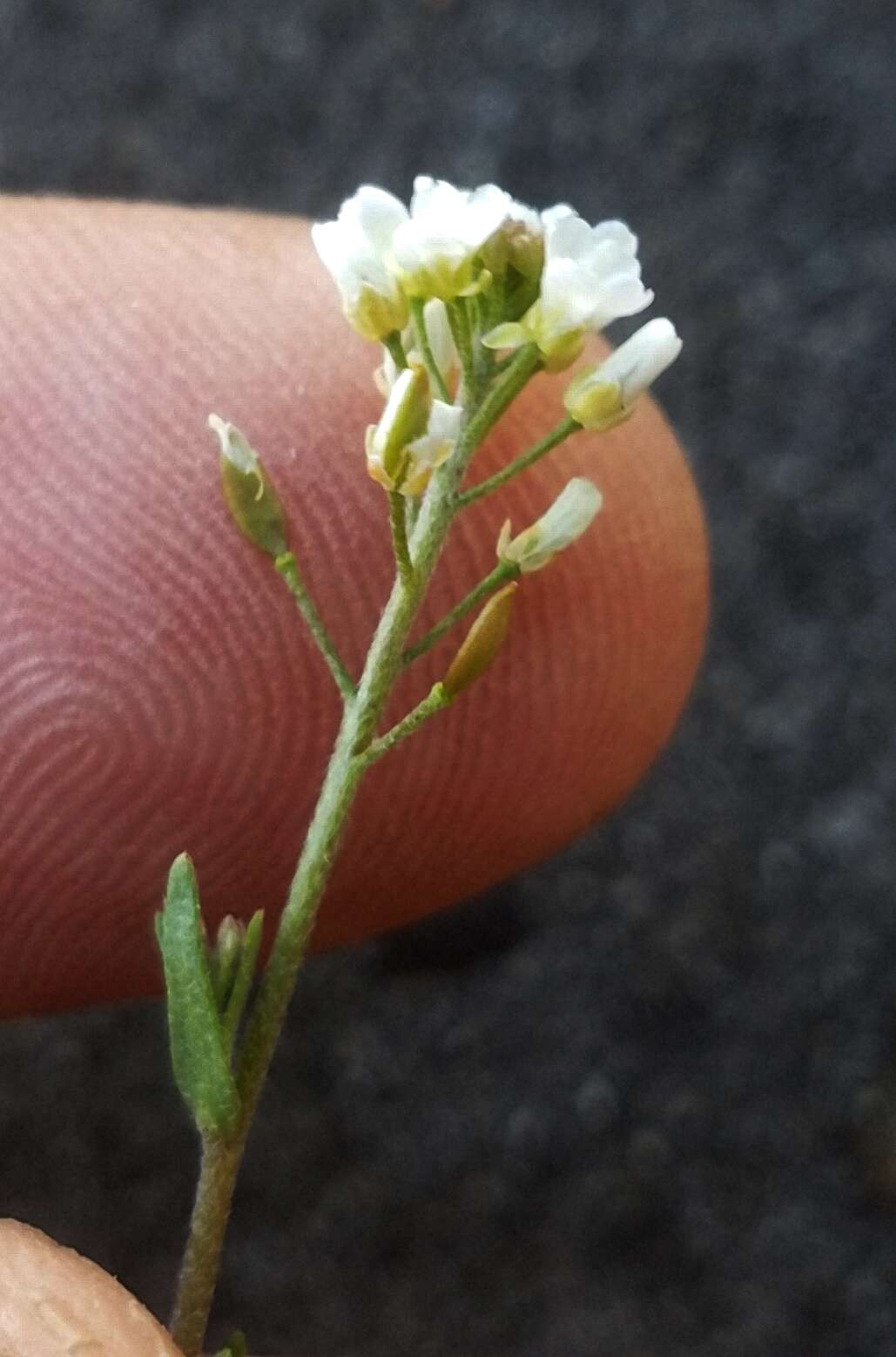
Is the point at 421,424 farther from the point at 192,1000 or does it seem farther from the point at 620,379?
the point at 192,1000

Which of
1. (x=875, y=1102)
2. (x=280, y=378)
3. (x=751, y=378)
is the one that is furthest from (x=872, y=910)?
(x=280, y=378)

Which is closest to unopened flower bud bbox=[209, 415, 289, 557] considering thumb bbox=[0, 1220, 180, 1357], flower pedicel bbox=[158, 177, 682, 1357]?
flower pedicel bbox=[158, 177, 682, 1357]

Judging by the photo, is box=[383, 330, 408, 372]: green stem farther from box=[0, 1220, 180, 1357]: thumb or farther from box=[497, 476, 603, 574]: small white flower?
box=[0, 1220, 180, 1357]: thumb

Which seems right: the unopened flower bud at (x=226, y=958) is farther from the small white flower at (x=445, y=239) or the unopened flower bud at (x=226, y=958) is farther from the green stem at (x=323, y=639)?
the small white flower at (x=445, y=239)

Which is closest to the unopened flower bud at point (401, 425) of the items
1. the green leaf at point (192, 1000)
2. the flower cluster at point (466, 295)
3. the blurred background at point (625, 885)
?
the flower cluster at point (466, 295)

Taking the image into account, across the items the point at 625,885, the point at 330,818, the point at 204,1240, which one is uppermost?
the point at 330,818

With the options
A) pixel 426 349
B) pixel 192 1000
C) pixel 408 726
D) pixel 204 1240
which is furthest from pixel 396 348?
pixel 204 1240
